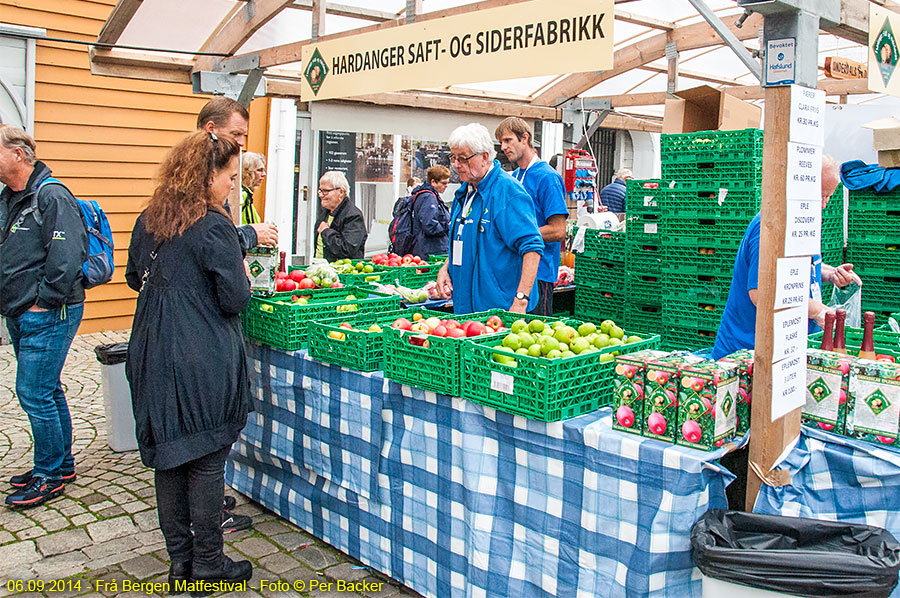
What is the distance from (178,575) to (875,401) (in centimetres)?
296

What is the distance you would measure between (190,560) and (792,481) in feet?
8.50

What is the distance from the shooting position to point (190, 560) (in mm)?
3660

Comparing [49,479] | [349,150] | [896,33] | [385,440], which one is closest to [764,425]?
[385,440]

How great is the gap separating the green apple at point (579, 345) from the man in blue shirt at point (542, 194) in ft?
7.30

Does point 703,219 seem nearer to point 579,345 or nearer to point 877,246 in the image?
point 877,246

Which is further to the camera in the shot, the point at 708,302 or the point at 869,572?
the point at 708,302

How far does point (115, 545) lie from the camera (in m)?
4.18

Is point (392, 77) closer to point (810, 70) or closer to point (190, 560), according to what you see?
point (810, 70)

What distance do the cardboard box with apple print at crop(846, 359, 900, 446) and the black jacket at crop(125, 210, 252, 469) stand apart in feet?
8.00

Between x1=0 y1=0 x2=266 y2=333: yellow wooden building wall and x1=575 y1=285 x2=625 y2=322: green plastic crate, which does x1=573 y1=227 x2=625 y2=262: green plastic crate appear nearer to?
x1=575 y1=285 x2=625 y2=322: green plastic crate

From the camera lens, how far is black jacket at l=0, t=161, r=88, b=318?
14.6 feet

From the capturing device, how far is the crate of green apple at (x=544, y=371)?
2984 mm

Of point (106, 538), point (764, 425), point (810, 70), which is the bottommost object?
point (106, 538)

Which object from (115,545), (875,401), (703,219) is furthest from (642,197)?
(115,545)
